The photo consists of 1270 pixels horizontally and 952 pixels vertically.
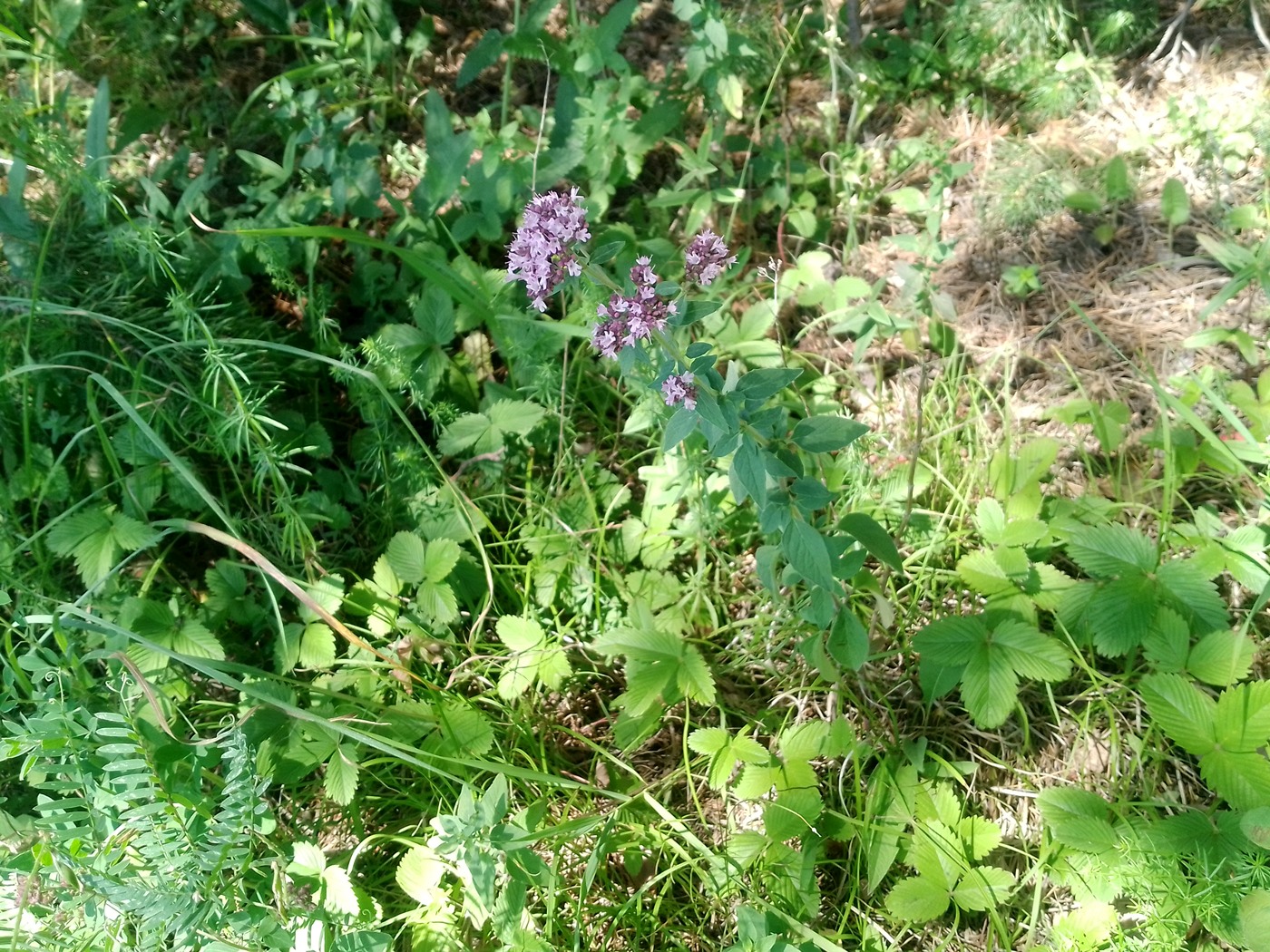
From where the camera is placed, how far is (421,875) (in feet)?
5.30

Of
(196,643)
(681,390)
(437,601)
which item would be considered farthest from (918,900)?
(196,643)

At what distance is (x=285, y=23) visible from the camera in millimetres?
2705

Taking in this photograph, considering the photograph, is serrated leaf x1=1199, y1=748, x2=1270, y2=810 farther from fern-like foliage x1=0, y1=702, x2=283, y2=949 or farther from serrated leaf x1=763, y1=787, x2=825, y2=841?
fern-like foliage x1=0, y1=702, x2=283, y2=949

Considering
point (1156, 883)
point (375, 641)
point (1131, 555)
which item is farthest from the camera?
point (375, 641)

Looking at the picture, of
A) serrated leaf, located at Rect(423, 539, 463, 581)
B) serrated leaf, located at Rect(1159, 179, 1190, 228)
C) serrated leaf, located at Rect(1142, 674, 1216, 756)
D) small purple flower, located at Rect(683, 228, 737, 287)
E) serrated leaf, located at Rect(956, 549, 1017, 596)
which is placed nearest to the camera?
small purple flower, located at Rect(683, 228, 737, 287)

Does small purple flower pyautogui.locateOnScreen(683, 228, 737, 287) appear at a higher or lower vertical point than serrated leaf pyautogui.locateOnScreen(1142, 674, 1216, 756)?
higher

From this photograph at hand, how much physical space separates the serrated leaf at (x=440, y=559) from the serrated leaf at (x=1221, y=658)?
4.93ft

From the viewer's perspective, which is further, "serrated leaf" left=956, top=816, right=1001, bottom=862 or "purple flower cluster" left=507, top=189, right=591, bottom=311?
"serrated leaf" left=956, top=816, right=1001, bottom=862

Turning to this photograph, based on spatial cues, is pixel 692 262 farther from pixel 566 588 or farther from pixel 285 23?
pixel 285 23

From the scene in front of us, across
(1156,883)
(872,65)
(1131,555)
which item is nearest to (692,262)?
(1131,555)

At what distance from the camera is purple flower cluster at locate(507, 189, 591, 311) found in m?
1.35

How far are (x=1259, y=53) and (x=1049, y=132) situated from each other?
68 centimetres

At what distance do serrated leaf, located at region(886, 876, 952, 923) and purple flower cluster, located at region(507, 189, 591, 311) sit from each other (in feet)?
4.04

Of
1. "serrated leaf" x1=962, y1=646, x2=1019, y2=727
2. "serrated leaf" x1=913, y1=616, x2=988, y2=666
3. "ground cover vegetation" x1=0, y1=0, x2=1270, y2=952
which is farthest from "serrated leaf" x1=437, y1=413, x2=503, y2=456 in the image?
"serrated leaf" x1=962, y1=646, x2=1019, y2=727
